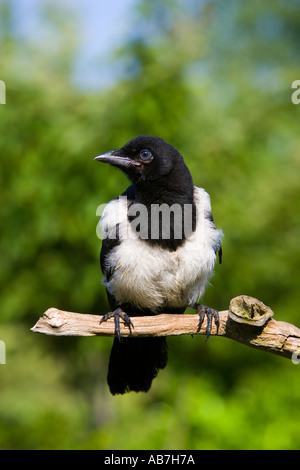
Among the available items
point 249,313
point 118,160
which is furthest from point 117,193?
point 249,313

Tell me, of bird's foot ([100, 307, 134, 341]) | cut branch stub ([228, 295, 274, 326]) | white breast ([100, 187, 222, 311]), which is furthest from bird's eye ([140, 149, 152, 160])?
cut branch stub ([228, 295, 274, 326])

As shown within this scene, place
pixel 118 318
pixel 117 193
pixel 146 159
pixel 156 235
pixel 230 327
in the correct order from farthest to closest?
1. pixel 117 193
2. pixel 146 159
3. pixel 156 235
4. pixel 118 318
5. pixel 230 327

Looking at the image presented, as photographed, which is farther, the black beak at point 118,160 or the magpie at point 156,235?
the black beak at point 118,160

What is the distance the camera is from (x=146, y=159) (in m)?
4.22

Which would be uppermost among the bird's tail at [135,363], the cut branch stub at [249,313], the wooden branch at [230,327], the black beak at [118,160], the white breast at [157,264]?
the black beak at [118,160]

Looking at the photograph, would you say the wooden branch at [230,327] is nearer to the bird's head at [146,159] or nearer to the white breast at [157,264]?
the white breast at [157,264]

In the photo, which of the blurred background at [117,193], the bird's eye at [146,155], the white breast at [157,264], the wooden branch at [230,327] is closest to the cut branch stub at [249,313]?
the wooden branch at [230,327]

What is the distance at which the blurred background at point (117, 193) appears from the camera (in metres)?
5.81

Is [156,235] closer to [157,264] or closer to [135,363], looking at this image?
[157,264]

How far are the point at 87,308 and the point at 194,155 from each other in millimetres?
2079

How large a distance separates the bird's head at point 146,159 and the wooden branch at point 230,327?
3.63ft

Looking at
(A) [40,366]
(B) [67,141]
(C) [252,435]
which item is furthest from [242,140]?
(A) [40,366]

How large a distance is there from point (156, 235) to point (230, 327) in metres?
0.87
